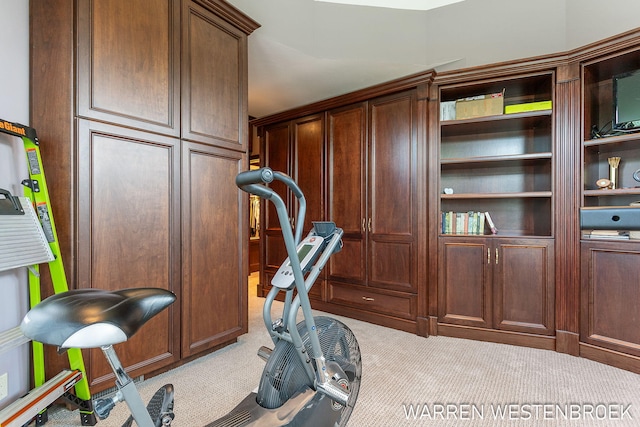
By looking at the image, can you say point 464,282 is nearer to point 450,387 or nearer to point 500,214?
point 500,214

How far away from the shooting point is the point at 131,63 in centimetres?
185

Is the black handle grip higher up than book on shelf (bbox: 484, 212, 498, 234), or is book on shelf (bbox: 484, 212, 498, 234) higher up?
the black handle grip

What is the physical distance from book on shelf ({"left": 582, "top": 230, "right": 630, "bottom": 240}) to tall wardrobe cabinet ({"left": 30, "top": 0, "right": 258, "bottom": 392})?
2.67 metres

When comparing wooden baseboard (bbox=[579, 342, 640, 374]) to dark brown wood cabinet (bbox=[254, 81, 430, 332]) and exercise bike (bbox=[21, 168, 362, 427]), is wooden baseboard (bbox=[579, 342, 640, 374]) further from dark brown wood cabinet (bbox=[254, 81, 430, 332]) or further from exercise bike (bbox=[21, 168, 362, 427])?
exercise bike (bbox=[21, 168, 362, 427])

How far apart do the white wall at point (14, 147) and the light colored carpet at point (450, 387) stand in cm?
32

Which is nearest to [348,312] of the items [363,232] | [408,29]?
[363,232]

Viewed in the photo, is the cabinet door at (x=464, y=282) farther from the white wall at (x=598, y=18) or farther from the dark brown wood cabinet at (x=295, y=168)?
the white wall at (x=598, y=18)

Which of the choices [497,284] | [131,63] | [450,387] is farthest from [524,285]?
[131,63]

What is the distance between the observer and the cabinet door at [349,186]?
3361 mm

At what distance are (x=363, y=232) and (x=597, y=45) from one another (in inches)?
92.2

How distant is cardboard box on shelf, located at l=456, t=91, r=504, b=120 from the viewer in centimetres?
280

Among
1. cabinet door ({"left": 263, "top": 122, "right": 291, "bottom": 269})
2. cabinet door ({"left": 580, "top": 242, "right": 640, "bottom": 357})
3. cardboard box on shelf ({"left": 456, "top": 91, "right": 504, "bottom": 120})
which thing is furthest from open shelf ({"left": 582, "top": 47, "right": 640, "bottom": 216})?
cabinet door ({"left": 263, "top": 122, "right": 291, "bottom": 269})

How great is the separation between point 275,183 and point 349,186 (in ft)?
3.85

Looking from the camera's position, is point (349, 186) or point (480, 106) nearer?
point (480, 106)
